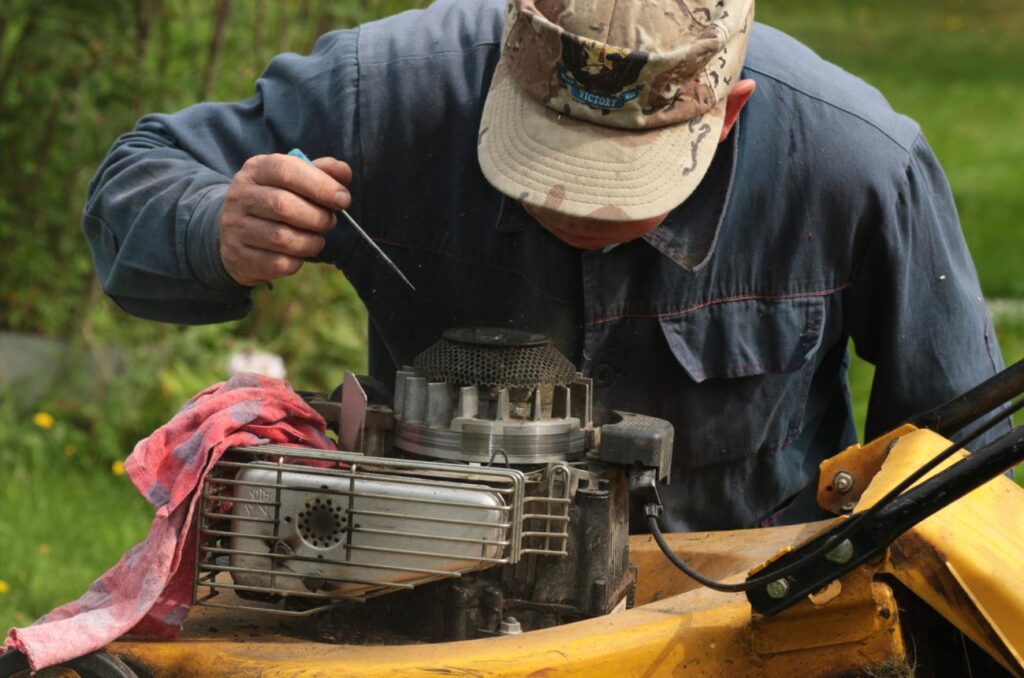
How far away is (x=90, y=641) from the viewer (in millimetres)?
2162

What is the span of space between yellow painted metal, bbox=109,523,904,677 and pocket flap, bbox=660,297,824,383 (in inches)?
26.6

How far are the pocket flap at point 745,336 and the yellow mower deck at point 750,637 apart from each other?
2.01 ft

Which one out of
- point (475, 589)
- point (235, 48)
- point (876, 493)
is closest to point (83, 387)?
point (235, 48)

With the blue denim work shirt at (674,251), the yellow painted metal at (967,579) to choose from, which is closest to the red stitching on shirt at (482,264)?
the blue denim work shirt at (674,251)

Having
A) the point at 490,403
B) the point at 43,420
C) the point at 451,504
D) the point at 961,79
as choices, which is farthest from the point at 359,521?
the point at 961,79

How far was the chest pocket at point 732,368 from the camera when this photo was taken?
111 inches

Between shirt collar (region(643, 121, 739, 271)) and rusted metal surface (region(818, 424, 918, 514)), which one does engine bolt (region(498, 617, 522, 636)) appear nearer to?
rusted metal surface (region(818, 424, 918, 514))

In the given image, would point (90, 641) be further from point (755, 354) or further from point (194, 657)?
point (755, 354)

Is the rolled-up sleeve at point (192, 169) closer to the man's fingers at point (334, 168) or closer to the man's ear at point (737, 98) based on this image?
the man's fingers at point (334, 168)

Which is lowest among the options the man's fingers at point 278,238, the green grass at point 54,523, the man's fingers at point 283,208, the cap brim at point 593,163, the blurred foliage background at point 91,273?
the green grass at point 54,523

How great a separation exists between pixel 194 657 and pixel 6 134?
342 centimetres

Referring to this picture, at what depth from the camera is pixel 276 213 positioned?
7.80 feet

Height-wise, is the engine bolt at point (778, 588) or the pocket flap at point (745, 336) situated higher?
the pocket flap at point (745, 336)

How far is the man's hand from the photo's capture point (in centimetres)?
238
